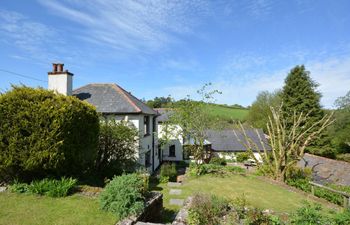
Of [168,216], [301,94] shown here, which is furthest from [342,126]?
[168,216]

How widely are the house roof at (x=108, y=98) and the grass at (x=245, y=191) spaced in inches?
240

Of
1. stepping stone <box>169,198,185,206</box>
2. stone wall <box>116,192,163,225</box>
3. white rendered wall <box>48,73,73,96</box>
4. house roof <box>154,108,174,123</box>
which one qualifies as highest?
white rendered wall <box>48,73,73,96</box>

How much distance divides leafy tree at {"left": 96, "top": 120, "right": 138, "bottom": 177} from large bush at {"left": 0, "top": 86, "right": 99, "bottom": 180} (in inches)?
170

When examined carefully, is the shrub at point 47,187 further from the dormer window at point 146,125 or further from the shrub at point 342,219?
the dormer window at point 146,125

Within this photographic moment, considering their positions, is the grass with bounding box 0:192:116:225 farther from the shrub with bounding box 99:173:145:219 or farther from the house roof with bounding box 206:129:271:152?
the house roof with bounding box 206:129:271:152

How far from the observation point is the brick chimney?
15.9m

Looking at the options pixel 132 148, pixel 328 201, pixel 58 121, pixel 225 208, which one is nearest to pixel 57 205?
pixel 58 121

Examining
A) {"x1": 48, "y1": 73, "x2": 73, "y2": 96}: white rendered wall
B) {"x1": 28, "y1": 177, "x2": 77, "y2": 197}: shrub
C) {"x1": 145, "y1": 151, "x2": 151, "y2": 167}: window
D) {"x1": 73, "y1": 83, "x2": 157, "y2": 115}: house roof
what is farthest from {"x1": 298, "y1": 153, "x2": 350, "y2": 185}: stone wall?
{"x1": 48, "y1": 73, "x2": 73, "y2": 96}: white rendered wall

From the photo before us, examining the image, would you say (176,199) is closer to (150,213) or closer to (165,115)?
(150,213)

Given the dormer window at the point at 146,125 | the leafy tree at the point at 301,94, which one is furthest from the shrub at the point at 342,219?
the leafy tree at the point at 301,94

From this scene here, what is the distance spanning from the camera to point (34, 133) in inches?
303

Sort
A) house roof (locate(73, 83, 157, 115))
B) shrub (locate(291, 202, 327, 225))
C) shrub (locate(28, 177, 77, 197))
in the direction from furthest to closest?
house roof (locate(73, 83, 157, 115)) < shrub (locate(28, 177, 77, 197)) < shrub (locate(291, 202, 327, 225))

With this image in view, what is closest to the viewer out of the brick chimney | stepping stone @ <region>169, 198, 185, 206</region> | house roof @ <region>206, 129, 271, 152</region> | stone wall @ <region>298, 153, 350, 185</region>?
stepping stone @ <region>169, 198, 185, 206</region>

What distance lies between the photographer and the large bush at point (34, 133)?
7.52 m
